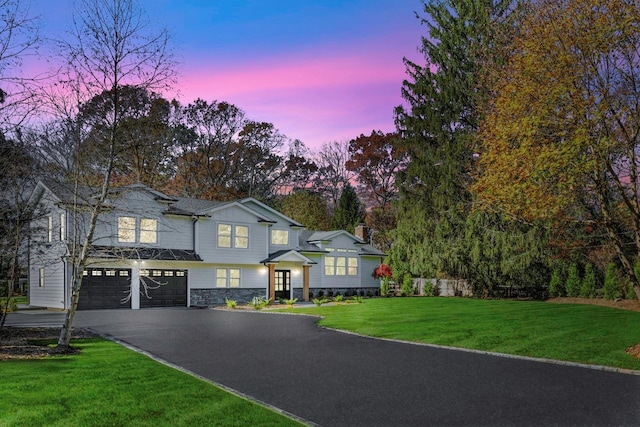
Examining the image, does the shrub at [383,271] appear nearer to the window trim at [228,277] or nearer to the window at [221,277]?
the window trim at [228,277]

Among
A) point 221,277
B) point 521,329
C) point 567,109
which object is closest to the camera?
point 567,109

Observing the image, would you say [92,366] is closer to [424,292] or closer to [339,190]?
[424,292]

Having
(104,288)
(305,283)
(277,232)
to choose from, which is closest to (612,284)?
(305,283)

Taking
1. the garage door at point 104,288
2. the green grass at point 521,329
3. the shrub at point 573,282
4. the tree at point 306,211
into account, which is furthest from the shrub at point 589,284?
the tree at point 306,211

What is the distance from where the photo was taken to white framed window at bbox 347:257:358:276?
128 feet

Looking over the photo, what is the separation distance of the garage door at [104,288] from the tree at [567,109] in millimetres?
21093

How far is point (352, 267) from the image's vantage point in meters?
39.3

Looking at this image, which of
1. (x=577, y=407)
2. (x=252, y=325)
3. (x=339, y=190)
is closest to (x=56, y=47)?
(x=252, y=325)

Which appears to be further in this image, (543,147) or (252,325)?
(252,325)

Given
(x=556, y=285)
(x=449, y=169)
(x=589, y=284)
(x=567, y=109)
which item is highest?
(x=449, y=169)

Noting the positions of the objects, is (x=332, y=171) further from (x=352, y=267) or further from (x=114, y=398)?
(x=114, y=398)

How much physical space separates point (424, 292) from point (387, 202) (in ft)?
61.6

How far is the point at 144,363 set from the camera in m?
10.3

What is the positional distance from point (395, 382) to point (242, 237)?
2433 centimetres
